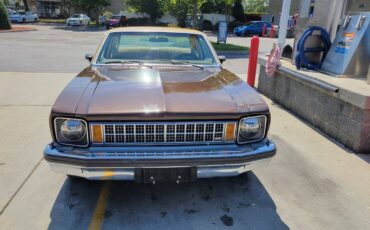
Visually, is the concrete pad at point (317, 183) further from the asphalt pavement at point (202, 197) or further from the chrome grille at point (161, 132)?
the chrome grille at point (161, 132)

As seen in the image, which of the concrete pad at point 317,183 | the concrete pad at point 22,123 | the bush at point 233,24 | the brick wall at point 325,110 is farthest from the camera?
the bush at point 233,24

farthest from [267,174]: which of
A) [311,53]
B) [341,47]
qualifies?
[311,53]

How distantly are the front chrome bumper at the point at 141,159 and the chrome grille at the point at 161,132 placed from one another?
72mm

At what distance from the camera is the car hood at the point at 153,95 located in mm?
2746

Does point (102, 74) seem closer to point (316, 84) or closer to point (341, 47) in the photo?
point (316, 84)

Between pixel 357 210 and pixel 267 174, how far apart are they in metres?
1.01

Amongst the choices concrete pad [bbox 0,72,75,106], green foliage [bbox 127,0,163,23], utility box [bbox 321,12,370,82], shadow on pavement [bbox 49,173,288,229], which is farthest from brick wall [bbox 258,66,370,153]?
green foliage [bbox 127,0,163,23]

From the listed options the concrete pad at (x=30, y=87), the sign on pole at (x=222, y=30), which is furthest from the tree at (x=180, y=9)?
the concrete pad at (x=30, y=87)

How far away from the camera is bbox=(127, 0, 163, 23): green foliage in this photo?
3481cm

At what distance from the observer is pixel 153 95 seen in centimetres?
298

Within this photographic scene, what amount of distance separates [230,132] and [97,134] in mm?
1150

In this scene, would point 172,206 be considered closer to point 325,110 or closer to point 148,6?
point 325,110

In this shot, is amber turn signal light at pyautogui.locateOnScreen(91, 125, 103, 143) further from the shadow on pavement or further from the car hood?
the shadow on pavement

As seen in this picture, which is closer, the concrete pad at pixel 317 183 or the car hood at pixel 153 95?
the car hood at pixel 153 95
